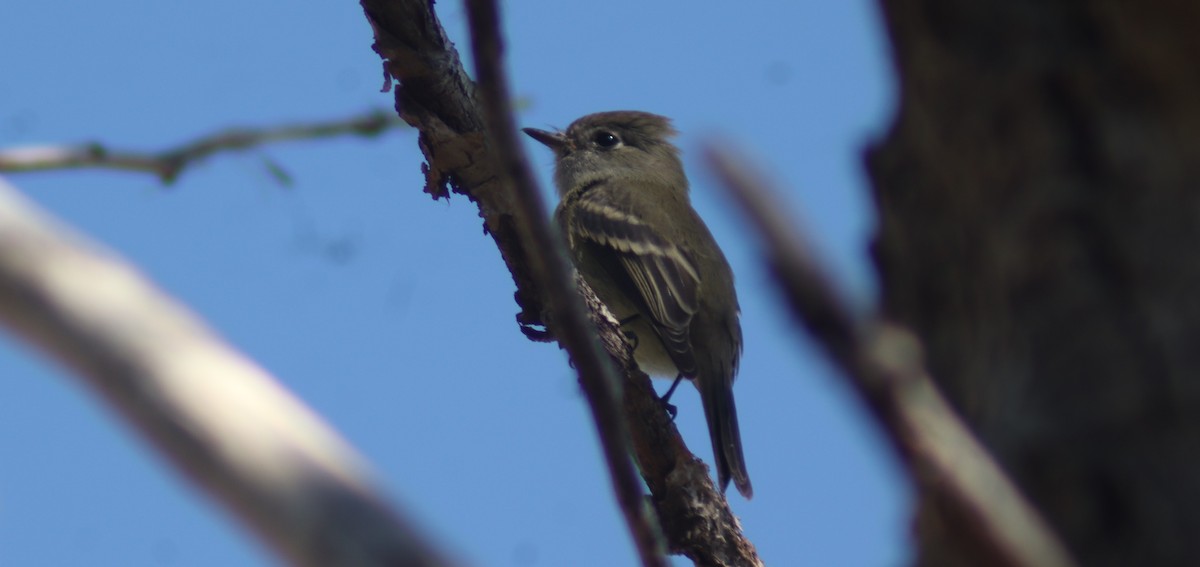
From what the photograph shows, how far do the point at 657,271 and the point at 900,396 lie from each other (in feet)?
21.5

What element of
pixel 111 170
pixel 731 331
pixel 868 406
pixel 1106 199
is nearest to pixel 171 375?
pixel 868 406

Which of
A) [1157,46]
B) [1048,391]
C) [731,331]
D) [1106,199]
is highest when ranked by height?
[731,331]

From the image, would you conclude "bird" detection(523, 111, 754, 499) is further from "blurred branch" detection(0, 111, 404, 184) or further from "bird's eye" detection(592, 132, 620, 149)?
"blurred branch" detection(0, 111, 404, 184)

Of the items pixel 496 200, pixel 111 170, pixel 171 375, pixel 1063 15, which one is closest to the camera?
pixel 171 375

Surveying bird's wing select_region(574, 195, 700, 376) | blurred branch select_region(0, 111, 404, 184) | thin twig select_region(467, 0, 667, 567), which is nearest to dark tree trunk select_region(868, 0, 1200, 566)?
thin twig select_region(467, 0, 667, 567)

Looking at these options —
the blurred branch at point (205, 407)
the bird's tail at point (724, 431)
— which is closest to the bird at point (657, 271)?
the bird's tail at point (724, 431)

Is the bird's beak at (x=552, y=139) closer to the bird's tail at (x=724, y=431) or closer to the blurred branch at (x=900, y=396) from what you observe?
the bird's tail at (x=724, y=431)

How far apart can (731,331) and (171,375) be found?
6544mm

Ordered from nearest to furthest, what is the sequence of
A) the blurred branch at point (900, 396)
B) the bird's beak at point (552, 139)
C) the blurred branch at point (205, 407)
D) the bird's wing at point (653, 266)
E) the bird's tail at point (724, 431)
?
the blurred branch at point (900, 396) < the blurred branch at point (205, 407) < the bird's tail at point (724, 431) < the bird's wing at point (653, 266) < the bird's beak at point (552, 139)

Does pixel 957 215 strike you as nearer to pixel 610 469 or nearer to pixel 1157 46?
pixel 1157 46

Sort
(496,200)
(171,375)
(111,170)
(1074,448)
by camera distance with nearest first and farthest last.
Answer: (171,375) < (1074,448) < (111,170) < (496,200)

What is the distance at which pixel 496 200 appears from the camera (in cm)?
468

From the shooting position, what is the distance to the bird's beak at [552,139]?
9.47m

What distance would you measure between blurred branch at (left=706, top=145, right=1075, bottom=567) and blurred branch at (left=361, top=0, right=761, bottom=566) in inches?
120
